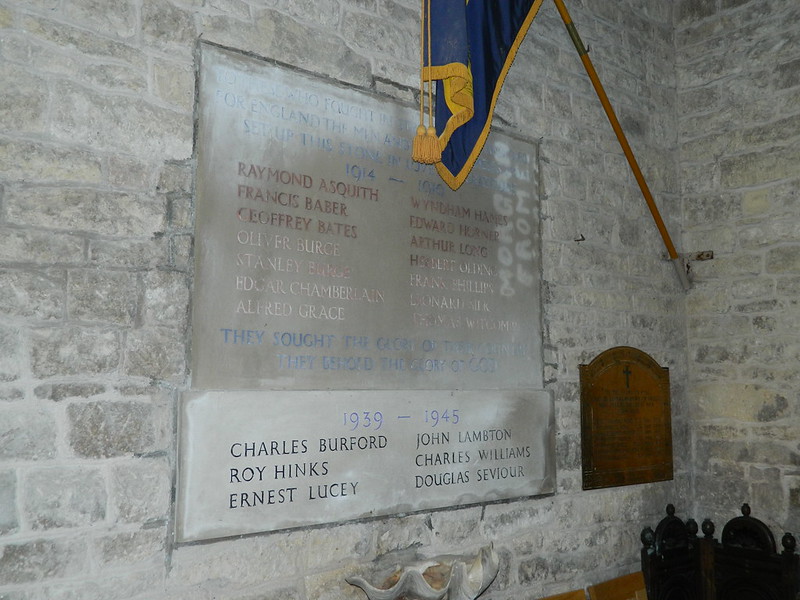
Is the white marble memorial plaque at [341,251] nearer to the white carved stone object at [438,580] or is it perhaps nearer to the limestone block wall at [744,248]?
the white carved stone object at [438,580]

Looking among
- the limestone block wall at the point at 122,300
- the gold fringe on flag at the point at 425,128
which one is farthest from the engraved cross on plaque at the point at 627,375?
the gold fringe on flag at the point at 425,128

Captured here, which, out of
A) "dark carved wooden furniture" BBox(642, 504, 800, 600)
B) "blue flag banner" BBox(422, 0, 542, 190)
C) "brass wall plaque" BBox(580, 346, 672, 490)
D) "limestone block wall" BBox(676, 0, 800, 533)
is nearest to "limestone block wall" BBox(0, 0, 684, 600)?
"blue flag banner" BBox(422, 0, 542, 190)

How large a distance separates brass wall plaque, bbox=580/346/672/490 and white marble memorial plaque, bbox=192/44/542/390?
1.53ft

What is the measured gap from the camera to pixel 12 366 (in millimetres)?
2068

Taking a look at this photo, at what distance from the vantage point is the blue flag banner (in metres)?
2.85

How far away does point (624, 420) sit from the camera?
3.82 m

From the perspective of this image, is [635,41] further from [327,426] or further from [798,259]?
[327,426]

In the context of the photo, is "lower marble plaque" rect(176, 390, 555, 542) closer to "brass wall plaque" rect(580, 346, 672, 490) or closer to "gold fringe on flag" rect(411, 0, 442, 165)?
"brass wall plaque" rect(580, 346, 672, 490)

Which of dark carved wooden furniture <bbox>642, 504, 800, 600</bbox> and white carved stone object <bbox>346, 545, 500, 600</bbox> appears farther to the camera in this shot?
dark carved wooden furniture <bbox>642, 504, 800, 600</bbox>

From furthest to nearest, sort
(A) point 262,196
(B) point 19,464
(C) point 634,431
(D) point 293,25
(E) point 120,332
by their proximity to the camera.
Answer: (C) point 634,431 → (D) point 293,25 → (A) point 262,196 → (E) point 120,332 → (B) point 19,464

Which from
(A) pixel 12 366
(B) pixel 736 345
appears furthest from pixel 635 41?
(A) pixel 12 366

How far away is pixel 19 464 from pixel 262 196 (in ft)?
3.72

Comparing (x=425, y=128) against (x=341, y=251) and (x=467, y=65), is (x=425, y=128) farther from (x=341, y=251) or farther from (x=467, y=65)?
(x=341, y=251)

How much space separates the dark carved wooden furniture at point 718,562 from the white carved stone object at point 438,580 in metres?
1.48
